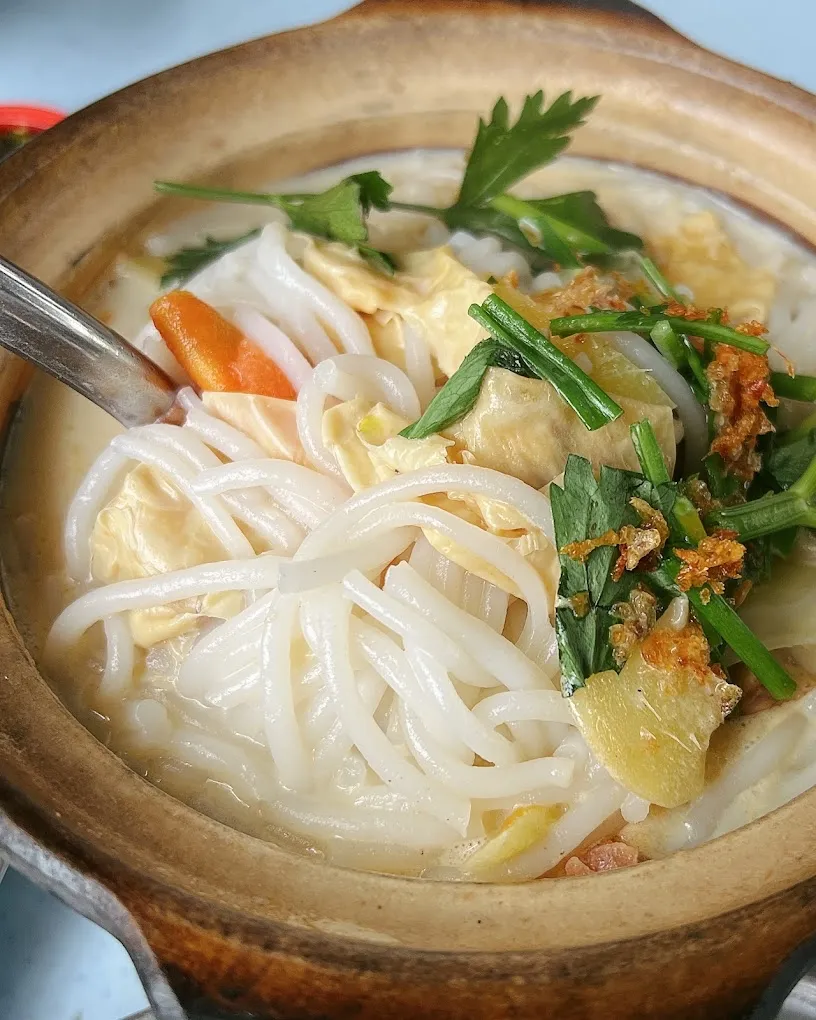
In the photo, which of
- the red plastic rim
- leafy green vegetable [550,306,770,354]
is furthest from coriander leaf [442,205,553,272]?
the red plastic rim

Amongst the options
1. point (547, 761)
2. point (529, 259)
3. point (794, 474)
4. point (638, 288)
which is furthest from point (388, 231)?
point (547, 761)

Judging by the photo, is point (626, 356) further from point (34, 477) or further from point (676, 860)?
point (34, 477)

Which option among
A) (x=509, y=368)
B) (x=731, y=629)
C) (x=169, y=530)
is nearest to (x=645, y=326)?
(x=509, y=368)

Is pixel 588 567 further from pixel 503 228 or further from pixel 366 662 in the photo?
pixel 503 228

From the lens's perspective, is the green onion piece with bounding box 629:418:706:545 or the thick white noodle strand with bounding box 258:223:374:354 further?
the thick white noodle strand with bounding box 258:223:374:354

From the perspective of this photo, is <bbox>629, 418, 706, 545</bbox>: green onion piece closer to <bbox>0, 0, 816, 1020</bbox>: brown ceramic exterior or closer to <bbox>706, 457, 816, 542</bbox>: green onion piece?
<bbox>706, 457, 816, 542</bbox>: green onion piece

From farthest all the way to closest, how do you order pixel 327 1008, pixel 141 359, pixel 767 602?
pixel 141 359 < pixel 767 602 < pixel 327 1008
